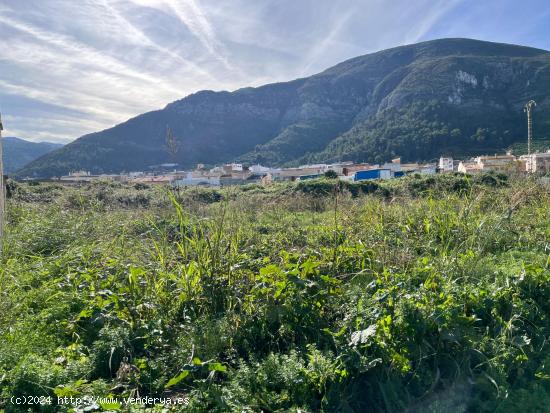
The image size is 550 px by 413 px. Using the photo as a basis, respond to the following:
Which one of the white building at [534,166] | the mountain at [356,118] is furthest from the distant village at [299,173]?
the mountain at [356,118]

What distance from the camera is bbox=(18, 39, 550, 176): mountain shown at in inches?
2378

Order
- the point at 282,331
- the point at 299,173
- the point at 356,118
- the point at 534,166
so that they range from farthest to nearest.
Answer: the point at 356,118, the point at 299,173, the point at 534,166, the point at 282,331

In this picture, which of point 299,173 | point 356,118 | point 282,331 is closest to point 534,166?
point 282,331

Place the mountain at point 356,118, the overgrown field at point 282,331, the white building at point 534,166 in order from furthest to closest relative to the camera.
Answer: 1. the mountain at point 356,118
2. the white building at point 534,166
3. the overgrown field at point 282,331

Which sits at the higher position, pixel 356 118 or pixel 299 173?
pixel 356 118

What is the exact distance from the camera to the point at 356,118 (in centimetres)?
10500

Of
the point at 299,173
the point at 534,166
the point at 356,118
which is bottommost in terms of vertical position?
the point at 534,166

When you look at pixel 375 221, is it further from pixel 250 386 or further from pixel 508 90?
pixel 508 90

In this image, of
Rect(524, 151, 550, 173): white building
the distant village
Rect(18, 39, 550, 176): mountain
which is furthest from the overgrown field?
Rect(18, 39, 550, 176): mountain

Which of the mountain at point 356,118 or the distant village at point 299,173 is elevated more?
the mountain at point 356,118

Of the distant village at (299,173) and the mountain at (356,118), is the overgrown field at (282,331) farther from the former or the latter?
the mountain at (356,118)

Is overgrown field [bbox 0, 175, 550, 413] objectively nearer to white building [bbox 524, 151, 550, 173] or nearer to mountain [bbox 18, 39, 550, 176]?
white building [bbox 524, 151, 550, 173]

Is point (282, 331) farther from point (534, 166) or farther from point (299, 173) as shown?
point (299, 173)

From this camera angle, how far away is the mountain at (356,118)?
60406 millimetres
